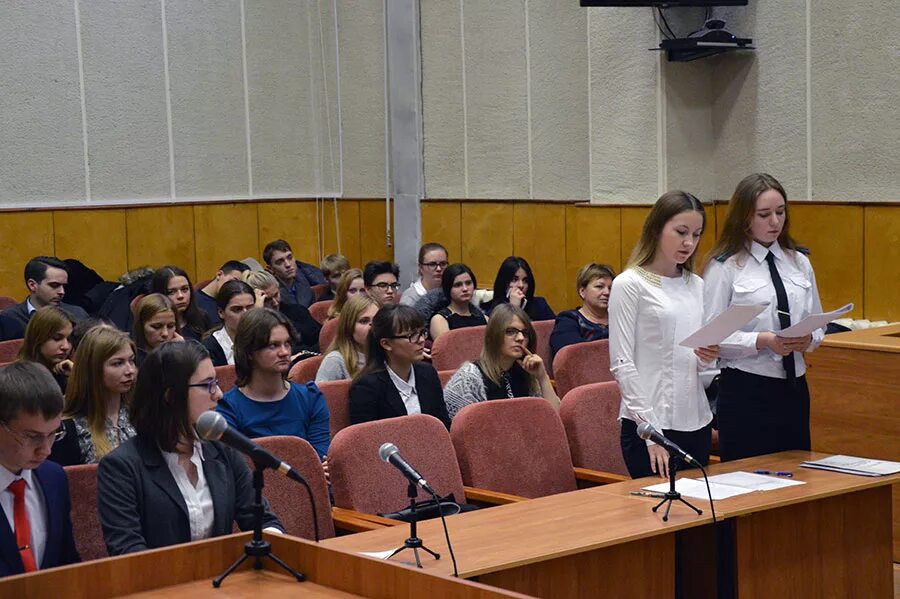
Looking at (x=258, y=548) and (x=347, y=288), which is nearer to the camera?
(x=258, y=548)

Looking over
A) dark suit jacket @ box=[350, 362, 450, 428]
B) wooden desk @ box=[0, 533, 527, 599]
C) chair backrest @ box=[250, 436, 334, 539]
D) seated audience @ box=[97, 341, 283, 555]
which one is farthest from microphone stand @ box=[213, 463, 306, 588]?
dark suit jacket @ box=[350, 362, 450, 428]

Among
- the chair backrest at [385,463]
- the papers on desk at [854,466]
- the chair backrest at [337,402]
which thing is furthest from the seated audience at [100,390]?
the papers on desk at [854,466]

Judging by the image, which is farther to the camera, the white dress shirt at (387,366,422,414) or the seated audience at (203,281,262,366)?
the seated audience at (203,281,262,366)

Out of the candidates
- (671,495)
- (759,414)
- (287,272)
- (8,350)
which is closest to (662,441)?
(671,495)

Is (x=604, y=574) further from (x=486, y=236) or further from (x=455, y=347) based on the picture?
(x=486, y=236)

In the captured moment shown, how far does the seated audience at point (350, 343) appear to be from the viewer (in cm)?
554

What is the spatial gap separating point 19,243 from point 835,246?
5.98 metres

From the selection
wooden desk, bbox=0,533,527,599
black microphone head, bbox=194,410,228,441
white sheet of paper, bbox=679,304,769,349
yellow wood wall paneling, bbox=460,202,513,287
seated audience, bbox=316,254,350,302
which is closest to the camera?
wooden desk, bbox=0,533,527,599

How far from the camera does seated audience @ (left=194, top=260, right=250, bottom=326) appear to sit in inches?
301

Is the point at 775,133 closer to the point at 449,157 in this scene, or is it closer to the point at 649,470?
the point at 449,157

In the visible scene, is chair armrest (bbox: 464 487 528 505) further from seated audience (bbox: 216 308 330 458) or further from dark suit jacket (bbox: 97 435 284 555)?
dark suit jacket (bbox: 97 435 284 555)

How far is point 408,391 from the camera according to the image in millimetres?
4887

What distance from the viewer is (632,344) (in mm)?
3861

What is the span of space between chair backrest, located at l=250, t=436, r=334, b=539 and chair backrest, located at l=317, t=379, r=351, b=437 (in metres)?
0.98
